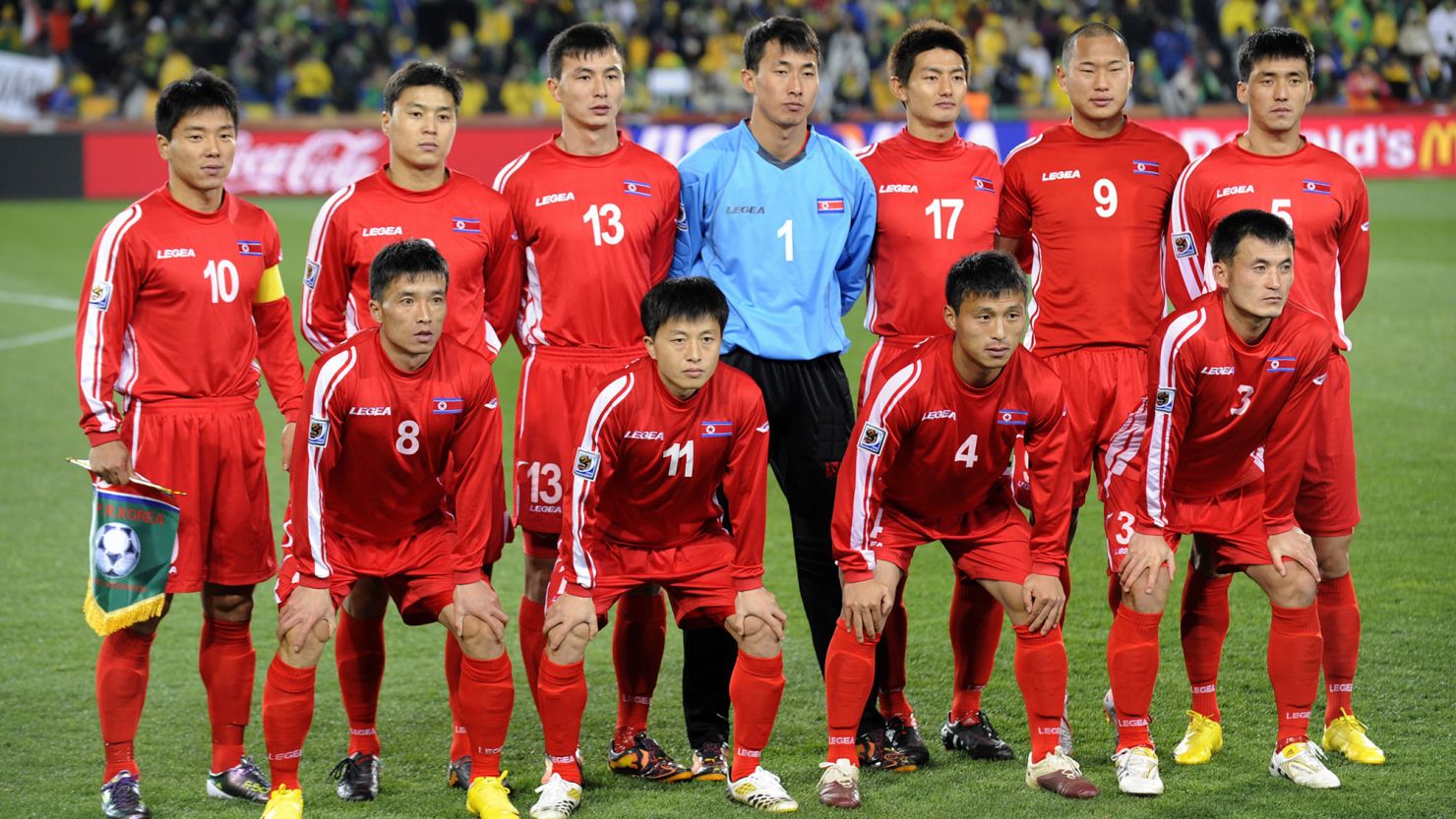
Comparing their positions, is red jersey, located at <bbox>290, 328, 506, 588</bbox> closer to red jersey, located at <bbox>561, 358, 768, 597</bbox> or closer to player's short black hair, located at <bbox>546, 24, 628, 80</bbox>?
red jersey, located at <bbox>561, 358, 768, 597</bbox>

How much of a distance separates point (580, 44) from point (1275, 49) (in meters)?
2.43

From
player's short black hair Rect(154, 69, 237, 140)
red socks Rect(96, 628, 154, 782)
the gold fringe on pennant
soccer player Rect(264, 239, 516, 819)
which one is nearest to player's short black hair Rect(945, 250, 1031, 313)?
soccer player Rect(264, 239, 516, 819)

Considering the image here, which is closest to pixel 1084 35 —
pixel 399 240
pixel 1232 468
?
pixel 1232 468

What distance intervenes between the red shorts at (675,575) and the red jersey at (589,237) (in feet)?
2.70

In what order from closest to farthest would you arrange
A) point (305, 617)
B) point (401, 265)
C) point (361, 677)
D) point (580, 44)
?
point (305, 617)
point (401, 265)
point (361, 677)
point (580, 44)

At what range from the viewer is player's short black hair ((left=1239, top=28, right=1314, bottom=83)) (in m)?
5.61

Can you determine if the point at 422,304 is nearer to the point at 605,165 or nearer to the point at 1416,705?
the point at 605,165

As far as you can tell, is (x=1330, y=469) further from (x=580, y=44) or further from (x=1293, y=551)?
(x=580, y=44)

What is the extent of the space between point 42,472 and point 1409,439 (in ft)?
28.9

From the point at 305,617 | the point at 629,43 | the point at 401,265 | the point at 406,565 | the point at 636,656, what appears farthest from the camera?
the point at 629,43

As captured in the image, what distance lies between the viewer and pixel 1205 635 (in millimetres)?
5523

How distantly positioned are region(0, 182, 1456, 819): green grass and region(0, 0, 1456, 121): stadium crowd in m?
14.9

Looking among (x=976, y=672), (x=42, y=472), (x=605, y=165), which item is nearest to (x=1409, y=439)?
(x=976, y=672)

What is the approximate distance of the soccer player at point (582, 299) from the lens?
5582 mm
